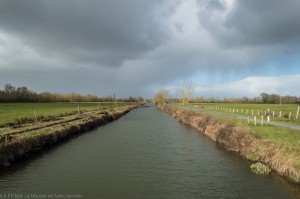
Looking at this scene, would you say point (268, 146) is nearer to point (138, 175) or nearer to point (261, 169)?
point (261, 169)

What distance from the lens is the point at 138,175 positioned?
1897cm

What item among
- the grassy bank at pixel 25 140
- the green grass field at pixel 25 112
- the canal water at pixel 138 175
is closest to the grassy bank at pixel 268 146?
the canal water at pixel 138 175

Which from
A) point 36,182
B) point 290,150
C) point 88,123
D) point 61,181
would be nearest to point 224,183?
point 290,150

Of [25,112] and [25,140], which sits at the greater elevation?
[25,112]

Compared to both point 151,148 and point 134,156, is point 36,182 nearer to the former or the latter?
point 134,156

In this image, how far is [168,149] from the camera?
28.6m

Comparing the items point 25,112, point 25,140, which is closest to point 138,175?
point 25,140

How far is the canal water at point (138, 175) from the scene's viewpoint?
15617 mm

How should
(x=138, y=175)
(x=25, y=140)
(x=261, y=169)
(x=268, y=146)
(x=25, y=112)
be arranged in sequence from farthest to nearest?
1. (x=25, y=112)
2. (x=25, y=140)
3. (x=268, y=146)
4. (x=261, y=169)
5. (x=138, y=175)

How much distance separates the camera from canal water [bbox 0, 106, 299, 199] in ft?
51.2

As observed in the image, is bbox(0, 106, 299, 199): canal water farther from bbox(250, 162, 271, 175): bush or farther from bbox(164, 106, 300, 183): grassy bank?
bbox(164, 106, 300, 183): grassy bank

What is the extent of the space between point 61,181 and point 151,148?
12340 millimetres

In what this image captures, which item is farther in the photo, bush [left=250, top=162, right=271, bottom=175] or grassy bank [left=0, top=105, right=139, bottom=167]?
grassy bank [left=0, top=105, right=139, bottom=167]

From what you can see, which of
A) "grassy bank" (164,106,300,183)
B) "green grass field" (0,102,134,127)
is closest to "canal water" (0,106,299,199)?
"grassy bank" (164,106,300,183)
